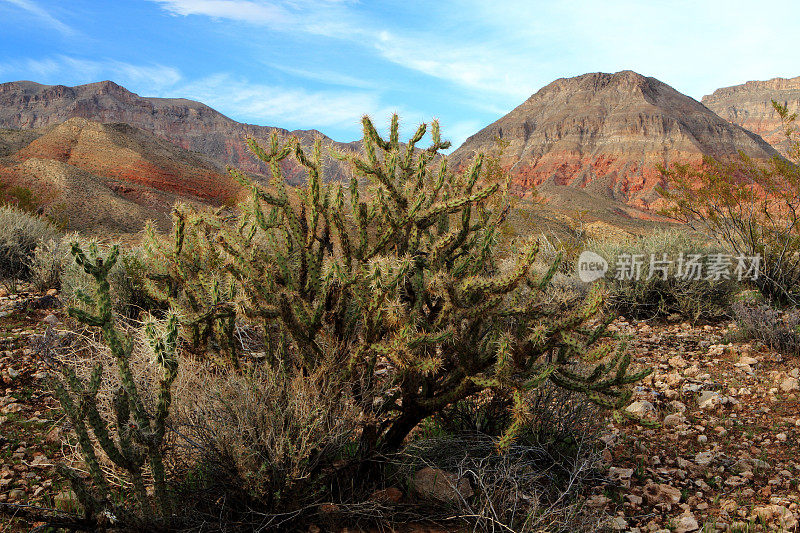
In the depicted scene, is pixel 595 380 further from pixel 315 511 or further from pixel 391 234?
pixel 315 511

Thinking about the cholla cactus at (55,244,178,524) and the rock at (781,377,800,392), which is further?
the rock at (781,377,800,392)

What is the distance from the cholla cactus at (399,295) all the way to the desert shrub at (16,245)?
7.00m

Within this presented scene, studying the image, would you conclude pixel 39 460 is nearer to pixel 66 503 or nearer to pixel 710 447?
pixel 66 503

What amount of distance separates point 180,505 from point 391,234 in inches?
76.8

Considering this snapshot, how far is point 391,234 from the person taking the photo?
3350mm

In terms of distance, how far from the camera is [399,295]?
3158 mm

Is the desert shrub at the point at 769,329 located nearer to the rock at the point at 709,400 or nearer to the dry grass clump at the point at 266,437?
the rock at the point at 709,400

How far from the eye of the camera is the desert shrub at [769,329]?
6.32 metres

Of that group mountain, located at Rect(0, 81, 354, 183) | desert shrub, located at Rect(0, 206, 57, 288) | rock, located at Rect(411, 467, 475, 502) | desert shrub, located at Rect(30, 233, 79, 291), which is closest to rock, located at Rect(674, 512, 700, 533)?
rock, located at Rect(411, 467, 475, 502)

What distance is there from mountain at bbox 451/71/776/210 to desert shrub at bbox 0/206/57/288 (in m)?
73.2

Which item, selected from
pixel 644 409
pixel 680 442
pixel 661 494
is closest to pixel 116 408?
pixel 661 494

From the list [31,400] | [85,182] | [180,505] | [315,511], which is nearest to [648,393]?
[315,511]

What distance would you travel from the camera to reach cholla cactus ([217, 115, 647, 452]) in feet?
9.58

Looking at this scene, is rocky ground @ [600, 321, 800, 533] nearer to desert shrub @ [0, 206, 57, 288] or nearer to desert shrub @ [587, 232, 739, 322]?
desert shrub @ [587, 232, 739, 322]
